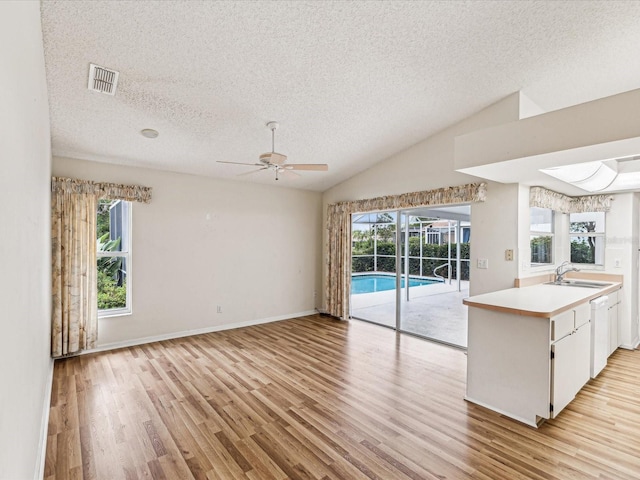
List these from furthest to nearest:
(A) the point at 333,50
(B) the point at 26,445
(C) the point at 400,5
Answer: (A) the point at 333,50, (C) the point at 400,5, (B) the point at 26,445

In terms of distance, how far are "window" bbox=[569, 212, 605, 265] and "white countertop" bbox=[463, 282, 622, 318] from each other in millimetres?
1067

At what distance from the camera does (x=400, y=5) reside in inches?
92.2

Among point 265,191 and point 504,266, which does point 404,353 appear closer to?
point 504,266

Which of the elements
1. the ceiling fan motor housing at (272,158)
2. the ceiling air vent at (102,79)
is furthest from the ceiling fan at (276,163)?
the ceiling air vent at (102,79)

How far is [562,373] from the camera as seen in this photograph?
266cm

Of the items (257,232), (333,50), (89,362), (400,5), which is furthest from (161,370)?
(400,5)

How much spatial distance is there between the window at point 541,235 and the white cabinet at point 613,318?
803 mm

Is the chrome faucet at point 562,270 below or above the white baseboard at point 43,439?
above

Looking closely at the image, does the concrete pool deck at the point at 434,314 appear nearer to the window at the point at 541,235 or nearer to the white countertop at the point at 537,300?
the window at the point at 541,235

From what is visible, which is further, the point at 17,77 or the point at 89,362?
the point at 89,362

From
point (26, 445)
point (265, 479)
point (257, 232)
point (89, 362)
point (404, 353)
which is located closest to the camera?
point (26, 445)

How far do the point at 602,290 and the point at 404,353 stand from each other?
2269 millimetres

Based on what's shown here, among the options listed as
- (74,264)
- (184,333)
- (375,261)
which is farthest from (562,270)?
(74,264)

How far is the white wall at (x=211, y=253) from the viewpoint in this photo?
15.0ft
